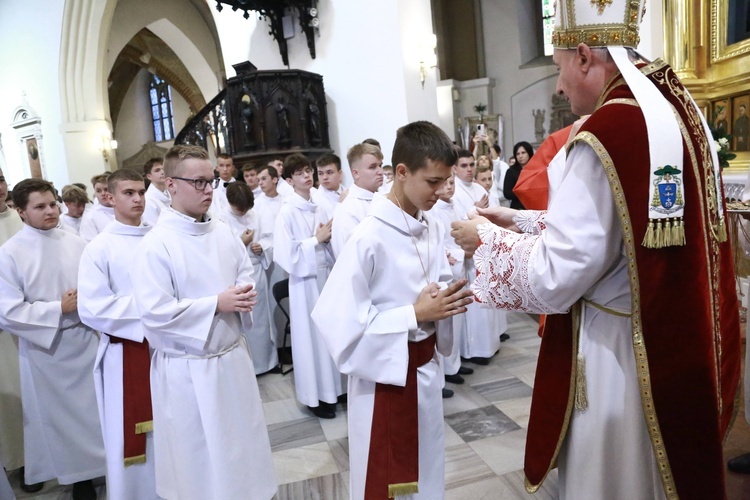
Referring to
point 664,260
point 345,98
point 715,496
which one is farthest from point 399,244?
point 345,98

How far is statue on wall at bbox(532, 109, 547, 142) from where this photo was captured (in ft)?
52.7

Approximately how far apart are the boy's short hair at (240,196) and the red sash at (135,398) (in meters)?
2.50

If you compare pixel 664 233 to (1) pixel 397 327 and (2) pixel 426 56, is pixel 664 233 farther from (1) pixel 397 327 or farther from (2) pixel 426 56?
(2) pixel 426 56

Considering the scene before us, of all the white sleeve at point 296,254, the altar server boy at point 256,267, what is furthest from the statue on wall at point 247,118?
the white sleeve at point 296,254

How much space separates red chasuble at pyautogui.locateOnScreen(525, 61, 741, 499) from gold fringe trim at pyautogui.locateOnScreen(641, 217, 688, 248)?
0.02 m

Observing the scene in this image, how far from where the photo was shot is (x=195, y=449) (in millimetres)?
2416

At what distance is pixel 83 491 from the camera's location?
10.7 feet

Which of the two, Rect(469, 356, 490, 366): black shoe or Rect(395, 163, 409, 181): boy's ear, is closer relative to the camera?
Rect(395, 163, 409, 181): boy's ear

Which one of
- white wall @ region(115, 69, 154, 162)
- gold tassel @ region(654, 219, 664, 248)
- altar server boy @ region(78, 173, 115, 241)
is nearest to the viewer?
gold tassel @ region(654, 219, 664, 248)

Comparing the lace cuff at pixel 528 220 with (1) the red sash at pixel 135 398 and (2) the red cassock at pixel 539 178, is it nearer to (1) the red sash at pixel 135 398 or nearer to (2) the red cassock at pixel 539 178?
(2) the red cassock at pixel 539 178

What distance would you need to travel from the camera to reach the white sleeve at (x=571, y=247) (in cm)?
144

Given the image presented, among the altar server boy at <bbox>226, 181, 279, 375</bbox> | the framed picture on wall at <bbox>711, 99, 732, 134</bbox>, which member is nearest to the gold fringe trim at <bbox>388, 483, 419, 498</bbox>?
the altar server boy at <bbox>226, 181, 279, 375</bbox>

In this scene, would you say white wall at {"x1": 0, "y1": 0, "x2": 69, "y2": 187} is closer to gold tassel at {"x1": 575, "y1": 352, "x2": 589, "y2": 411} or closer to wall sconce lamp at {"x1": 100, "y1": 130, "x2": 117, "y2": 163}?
wall sconce lamp at {"x1": 100, "y1": 130, "x2": 117, "y2": 163}

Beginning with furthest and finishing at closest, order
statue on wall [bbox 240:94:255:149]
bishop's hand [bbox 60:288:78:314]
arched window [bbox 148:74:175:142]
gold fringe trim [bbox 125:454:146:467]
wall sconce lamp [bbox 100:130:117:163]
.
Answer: arched window [bbox 148:74:175:142]
wall sconce lamp [bbox 100:130:117:163]
statue on wall [bbox 240:94:255:149]
bishop's hand [bbox 60:288:78:314]
gold fringe trim [bbox 125:454:146:467]
